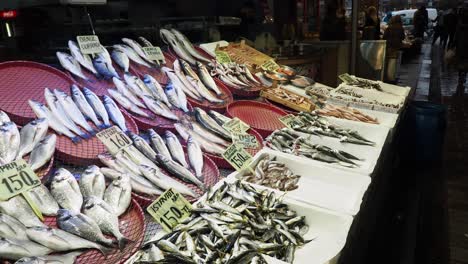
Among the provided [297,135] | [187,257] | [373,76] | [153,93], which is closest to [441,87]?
[373,76]

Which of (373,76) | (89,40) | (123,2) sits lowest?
(373,76)

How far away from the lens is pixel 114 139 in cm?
201

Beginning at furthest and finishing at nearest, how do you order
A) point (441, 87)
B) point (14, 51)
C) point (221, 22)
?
point (441, 87) → point (221, 22) → point (14, 51)

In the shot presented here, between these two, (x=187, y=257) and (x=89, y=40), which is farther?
(x=89, y=40)

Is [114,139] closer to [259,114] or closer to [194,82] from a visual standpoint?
[194,82]

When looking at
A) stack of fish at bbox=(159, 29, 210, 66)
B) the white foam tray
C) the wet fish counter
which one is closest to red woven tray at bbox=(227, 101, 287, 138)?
the wet fish counter

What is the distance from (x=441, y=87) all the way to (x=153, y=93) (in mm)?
10944

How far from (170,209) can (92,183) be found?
370 mm

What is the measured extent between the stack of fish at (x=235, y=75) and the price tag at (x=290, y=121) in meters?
0.52

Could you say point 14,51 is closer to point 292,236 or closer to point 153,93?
point 153,93

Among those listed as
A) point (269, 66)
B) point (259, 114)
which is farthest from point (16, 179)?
point (269, 66)

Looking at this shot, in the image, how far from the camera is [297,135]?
285cm

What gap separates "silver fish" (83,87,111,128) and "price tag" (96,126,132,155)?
0.10 meters

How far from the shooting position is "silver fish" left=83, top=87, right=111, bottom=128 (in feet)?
7.06
